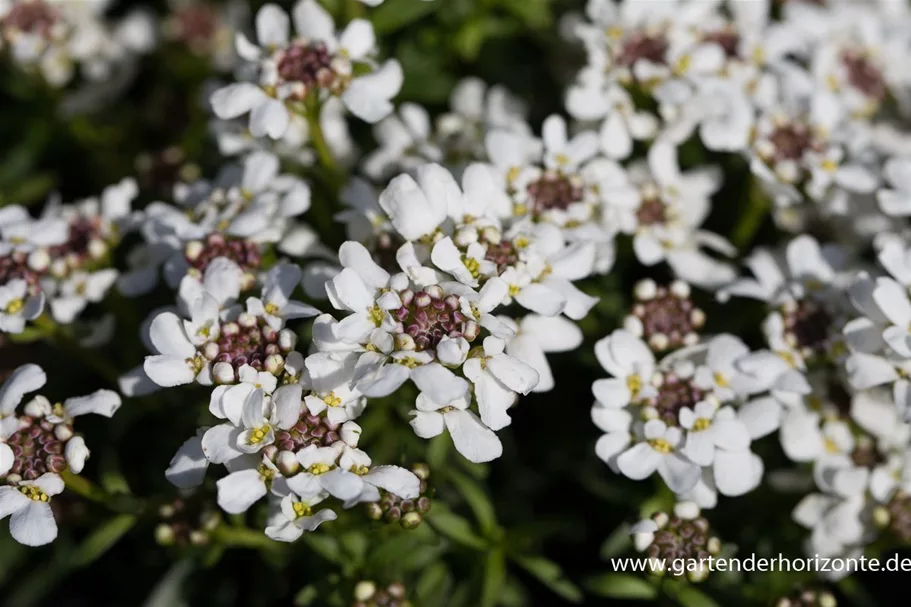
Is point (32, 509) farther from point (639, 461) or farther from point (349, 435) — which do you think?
point (639, 461)

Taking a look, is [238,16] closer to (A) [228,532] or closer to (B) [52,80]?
(B) [52,80]

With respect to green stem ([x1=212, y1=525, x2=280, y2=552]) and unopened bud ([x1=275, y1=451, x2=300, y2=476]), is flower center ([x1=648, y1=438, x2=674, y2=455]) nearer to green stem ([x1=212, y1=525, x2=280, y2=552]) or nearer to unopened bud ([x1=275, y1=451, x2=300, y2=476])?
unopened bud ([x1=275, y1=451, x2=300, y2=476])

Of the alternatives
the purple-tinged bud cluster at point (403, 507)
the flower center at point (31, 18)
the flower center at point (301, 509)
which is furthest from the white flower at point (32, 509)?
the flower center at point (31, 18)

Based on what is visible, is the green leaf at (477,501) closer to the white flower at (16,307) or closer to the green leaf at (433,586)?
the green leaf at (433,586)

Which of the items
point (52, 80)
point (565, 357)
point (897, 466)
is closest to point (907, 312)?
point (897, 466)

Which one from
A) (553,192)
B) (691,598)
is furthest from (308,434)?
(691,598)

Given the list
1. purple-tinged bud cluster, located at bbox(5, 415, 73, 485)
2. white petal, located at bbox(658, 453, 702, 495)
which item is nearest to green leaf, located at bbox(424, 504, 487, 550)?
white petal, located at bbox(658, 453, 702, 495)

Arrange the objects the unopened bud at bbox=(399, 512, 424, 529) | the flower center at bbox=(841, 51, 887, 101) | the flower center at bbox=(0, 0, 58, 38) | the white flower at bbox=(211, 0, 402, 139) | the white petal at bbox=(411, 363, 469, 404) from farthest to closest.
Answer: the flower center at bbox=(0, 0, 58, 38) → the flower center at bbox=(841, 51, 887, 101) → the white flower at bbox=(211, 0, 402, 139) → the unopened bud at bbox=(399, 512, 424, 529) → the white petal at bbox=(411, 363, 469, 404)
